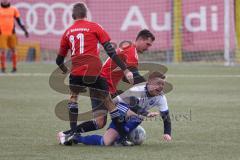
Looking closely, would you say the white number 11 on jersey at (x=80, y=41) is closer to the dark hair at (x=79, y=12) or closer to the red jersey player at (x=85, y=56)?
the red jersey player at (x=85, y=56)

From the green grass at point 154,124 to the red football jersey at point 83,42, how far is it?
93 centimetres

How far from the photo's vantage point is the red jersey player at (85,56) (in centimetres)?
891

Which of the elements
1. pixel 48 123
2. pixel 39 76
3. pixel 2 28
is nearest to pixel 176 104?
pixel 48 123

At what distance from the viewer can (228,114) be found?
39.3ft

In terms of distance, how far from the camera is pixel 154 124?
11.1 metres

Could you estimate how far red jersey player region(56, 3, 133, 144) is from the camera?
8906mm

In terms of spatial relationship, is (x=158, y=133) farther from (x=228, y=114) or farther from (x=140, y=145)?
(x=228, y=114)

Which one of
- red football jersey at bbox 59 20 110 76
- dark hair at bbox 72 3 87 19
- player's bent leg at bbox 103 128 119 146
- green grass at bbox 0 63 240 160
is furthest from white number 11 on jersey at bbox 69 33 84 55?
green grass at bbox 0 63 240 160

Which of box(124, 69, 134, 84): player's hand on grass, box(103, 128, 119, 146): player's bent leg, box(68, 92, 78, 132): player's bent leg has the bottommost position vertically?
box(103, 128, 119, 146): player's bent leg

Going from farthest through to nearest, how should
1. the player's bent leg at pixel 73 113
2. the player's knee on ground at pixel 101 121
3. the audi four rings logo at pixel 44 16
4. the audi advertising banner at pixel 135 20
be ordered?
1. the audi four rings logo at pixel 44 16
2. the audi advertising banner at pixel 135 20
3. the player's knee on ground at pixel 101 121
4. the player's bent leg at pixel 73 113

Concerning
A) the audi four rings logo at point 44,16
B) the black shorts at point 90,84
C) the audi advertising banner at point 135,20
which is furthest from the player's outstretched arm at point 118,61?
the audi four rings logo at point 44,16

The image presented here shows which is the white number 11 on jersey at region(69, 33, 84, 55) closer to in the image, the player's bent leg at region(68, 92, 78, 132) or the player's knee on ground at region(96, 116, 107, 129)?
the player's bent leg at region(68, 92, 78, 132)

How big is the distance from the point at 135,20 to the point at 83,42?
52.2ft

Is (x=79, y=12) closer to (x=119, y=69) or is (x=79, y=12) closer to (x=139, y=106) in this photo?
→ (x=119, y=69)
